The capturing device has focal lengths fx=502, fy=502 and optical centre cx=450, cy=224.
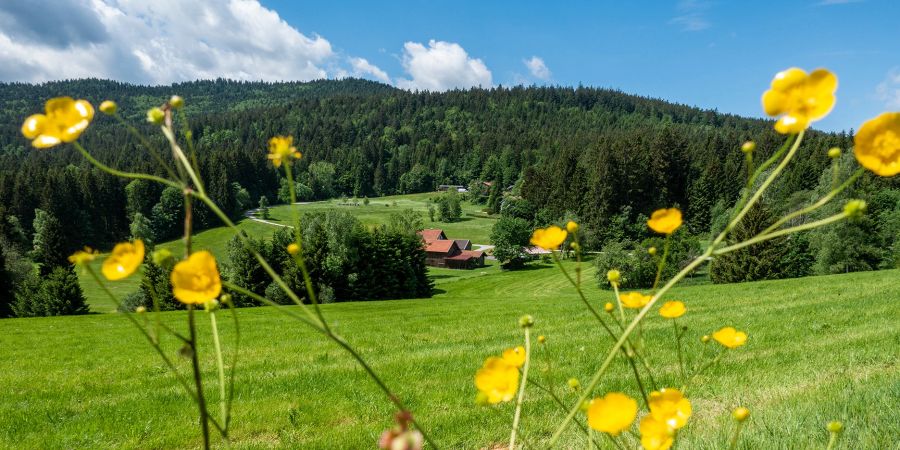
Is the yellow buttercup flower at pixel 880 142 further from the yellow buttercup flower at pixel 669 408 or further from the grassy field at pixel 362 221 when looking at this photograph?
the grassy field at pixel 362 221

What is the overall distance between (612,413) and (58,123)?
29.6 inches

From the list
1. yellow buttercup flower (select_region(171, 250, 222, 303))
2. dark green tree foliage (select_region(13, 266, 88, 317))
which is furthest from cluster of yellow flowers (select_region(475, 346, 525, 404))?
dark green tree foliage (select_region(13, 266, 88, 317))

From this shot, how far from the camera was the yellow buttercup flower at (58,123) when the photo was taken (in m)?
0.58

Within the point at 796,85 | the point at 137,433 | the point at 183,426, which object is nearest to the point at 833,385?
the point at 796,85

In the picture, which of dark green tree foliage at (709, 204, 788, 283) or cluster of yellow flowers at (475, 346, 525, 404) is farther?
Result: dark green tree foliage at (709, 204, 788, 283)

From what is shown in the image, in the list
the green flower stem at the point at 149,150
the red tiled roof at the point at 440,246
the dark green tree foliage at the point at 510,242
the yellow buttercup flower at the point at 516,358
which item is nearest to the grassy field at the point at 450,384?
the yellow buttercup flower at the point at 516,358

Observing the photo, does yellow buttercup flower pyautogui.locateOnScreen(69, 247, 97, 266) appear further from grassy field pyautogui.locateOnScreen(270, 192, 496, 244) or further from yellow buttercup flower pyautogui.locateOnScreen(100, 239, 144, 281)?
grassy field pyautogui.locateOnScreen(270, 192, 496, 244)

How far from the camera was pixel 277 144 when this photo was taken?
70cm

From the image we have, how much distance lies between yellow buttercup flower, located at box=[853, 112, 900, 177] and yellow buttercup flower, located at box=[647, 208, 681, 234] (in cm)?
23

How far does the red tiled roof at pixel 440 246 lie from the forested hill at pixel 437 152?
9.99m

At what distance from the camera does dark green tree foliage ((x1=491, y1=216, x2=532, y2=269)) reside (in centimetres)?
4012

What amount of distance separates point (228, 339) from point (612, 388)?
22.5 ft

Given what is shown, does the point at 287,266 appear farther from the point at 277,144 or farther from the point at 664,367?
the point at 277,144

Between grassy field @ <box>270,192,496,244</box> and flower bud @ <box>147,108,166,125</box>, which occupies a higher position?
flower bud @ <box>147,108,166,125</box>
